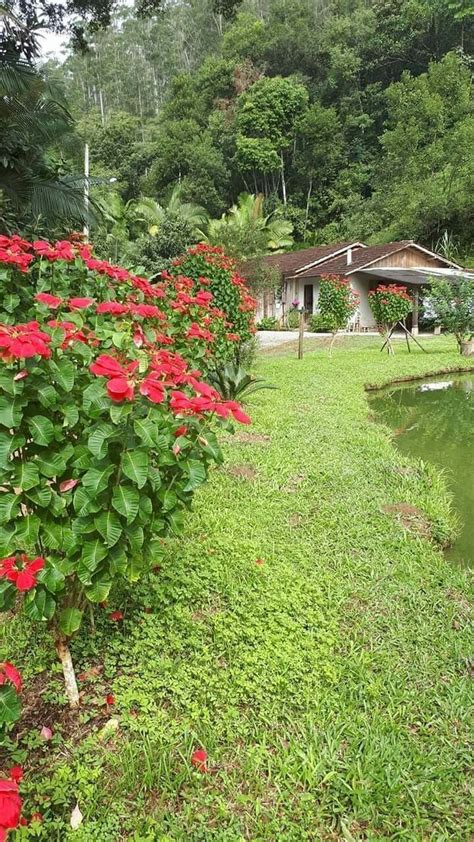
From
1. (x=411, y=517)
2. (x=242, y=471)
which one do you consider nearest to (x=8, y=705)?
(x=411, y=517)

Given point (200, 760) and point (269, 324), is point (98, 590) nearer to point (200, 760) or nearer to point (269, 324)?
point (200, 760)

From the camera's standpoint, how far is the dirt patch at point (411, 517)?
369 cm

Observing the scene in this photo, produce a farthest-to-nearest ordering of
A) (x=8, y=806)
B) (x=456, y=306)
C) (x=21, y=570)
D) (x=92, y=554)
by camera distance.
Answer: (x=456, y=306) → (x=92, y=554) → (x=21, y=570) → (x=8, y=806)

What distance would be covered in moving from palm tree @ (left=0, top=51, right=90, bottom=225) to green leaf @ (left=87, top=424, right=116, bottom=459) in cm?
590

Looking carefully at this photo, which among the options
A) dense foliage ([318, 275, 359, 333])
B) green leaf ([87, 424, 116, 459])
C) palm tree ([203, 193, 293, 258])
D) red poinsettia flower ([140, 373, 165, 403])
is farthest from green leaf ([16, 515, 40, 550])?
palm tree ([203, 193, 293, 258])

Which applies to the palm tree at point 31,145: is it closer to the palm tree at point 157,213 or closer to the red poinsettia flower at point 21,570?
the red poinsettia flower at point 21,570

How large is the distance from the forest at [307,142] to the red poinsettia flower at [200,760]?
17.1 metres

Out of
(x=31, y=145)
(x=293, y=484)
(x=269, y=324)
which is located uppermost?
(x=31, y=145)

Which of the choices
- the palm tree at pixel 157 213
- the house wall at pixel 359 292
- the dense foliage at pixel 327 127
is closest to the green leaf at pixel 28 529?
the house wall at pixel 359 292

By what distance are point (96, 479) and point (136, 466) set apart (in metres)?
0.13

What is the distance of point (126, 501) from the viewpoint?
155 centimetres

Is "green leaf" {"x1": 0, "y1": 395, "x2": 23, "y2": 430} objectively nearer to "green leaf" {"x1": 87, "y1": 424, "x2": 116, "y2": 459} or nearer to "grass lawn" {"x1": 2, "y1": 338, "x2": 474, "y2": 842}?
"green leaf" {"x1": 87, "y1": 424, "x2": 116, "y2": 459}

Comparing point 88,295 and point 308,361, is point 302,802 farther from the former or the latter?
point 308,361

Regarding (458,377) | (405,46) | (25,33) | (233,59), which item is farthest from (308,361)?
(233,59)
